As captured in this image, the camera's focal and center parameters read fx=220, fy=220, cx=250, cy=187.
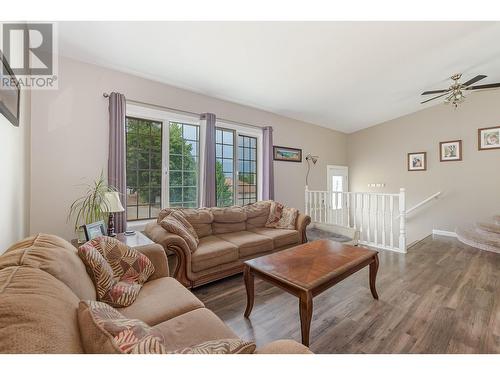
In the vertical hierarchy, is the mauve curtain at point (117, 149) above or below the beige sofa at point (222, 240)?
above

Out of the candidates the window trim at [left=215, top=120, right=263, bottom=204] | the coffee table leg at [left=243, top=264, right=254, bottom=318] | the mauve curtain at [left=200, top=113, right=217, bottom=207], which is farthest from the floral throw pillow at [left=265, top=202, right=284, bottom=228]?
the coffee table leg at [left=243, top=264, right=254, bottom=318]

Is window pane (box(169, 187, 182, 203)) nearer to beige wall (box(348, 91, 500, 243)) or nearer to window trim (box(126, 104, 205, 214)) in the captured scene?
window trim (box(126, 104, 205, 214))

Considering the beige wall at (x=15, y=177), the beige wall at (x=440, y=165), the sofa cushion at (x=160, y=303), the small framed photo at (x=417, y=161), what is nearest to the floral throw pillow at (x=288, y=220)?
the sofa cushion at (x=160, y=303)

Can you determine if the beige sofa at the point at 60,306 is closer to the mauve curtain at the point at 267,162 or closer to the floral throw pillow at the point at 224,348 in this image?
the floral throw pillow at the point at 224,348

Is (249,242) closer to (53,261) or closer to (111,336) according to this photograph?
(53,261)

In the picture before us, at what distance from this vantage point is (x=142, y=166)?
122 inches

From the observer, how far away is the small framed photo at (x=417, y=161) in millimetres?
5074

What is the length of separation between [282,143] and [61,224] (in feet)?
12.6

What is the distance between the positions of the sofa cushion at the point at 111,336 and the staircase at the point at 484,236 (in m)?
4.74

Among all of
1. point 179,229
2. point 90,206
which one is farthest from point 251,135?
point 90,206

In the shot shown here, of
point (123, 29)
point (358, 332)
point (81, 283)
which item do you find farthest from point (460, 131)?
point (81, 283)

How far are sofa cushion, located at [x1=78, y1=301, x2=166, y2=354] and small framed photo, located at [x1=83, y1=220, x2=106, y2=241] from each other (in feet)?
4.35

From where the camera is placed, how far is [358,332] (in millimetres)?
1716

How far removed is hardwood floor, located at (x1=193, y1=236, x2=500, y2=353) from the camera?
5.28ft
